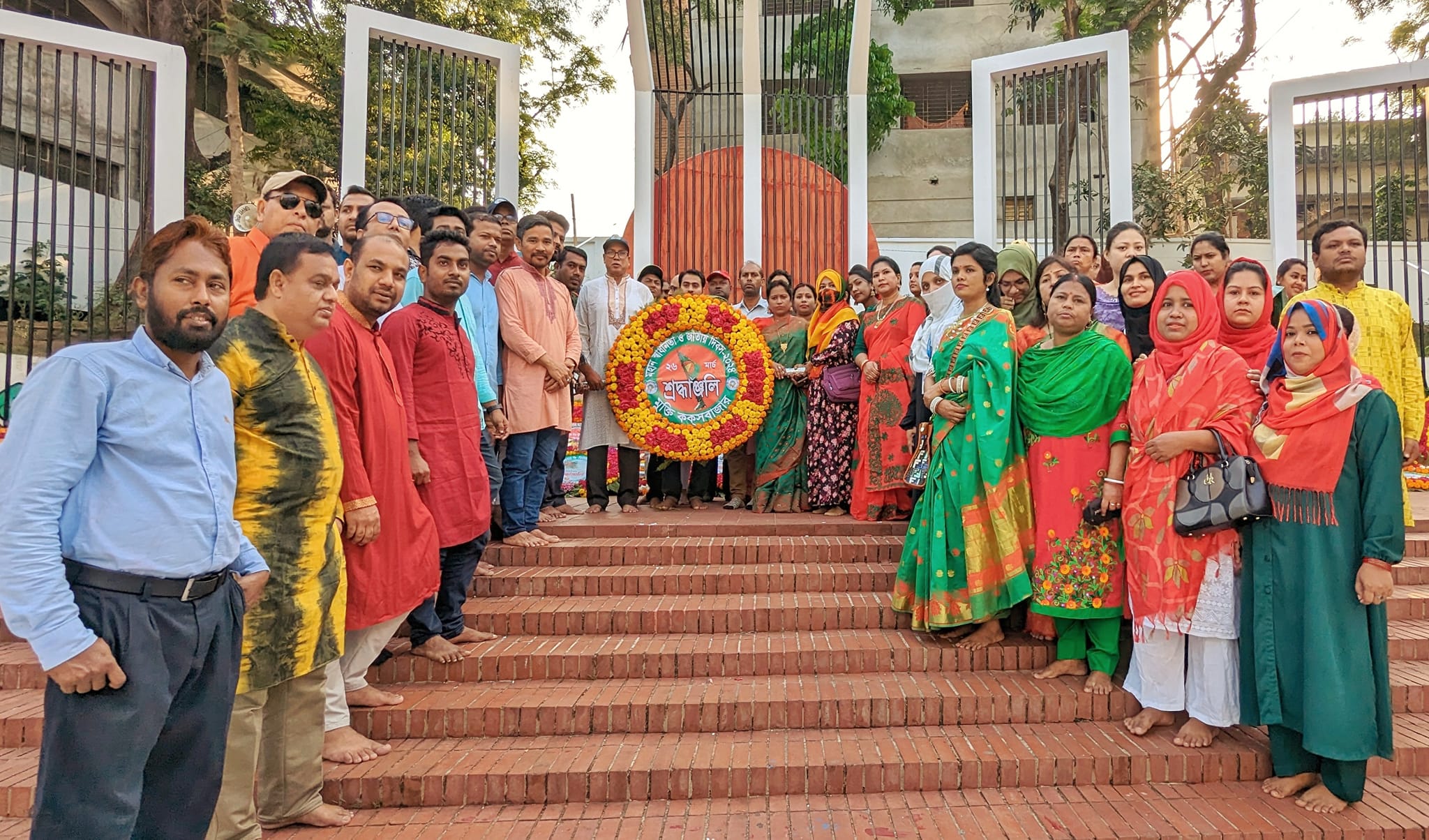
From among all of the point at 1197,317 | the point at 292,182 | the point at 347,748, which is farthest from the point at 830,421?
the point at 347,748

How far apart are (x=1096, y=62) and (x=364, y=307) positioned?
6696 millimetres

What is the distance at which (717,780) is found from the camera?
297 cm

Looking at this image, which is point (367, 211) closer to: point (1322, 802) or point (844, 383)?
point (844, 383)

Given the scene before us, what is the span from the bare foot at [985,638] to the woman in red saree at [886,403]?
1.46m

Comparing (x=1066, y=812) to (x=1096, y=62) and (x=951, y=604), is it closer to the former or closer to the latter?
(x=951, y=604)

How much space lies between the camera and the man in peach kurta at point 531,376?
480 centimetres

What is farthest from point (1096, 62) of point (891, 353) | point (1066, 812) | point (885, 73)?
point (885, 73)

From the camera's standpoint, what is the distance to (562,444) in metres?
5.63

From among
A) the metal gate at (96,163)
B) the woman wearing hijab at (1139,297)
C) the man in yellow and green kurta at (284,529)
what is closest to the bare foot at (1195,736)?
the woman wearing hijab at (1139,297)

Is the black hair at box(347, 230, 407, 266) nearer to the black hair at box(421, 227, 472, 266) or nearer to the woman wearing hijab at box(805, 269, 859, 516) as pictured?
the black hair at box(421, 227, 472, 266)

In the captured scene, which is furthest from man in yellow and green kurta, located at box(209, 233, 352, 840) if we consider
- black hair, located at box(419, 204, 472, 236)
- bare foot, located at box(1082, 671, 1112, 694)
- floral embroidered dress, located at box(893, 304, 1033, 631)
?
bare foot, located at box(1082, 671, 1112, 694)

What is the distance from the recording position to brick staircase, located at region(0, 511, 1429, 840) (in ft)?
9.18

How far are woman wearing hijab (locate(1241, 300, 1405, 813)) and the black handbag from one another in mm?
67

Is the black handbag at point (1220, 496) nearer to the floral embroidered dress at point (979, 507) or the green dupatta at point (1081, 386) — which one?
the green dupatta at point (1081, 386)
